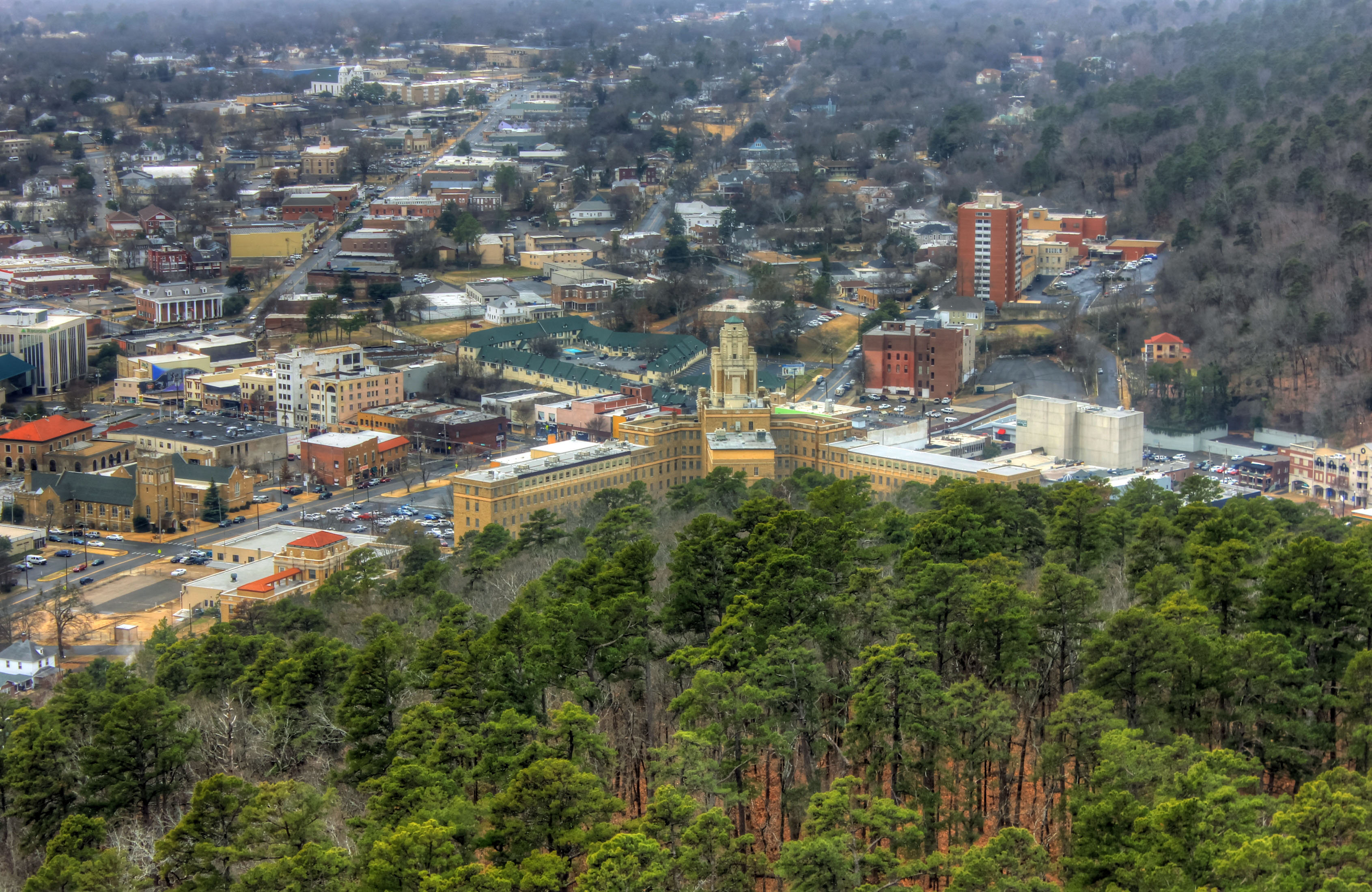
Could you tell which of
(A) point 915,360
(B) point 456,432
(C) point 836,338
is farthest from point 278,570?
(C) point 836,338

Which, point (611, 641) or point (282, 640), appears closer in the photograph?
point (611, 641)

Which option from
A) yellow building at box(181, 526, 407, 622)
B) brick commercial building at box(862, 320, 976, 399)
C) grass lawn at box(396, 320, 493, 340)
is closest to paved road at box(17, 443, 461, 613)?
yellow building at box(181, 526, 407, 622)

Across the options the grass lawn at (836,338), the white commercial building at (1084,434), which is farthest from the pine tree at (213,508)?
the grass lawn at (836,338)

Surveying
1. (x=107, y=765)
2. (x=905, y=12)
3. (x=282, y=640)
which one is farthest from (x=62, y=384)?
(x=905, y=12)

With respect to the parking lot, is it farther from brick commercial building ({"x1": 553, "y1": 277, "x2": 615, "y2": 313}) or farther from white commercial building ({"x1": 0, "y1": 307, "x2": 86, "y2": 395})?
white commercial building ({"x1": 0, "y1": 307, "x2": 86, "y2": 395})

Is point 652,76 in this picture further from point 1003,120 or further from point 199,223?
point 199,223
